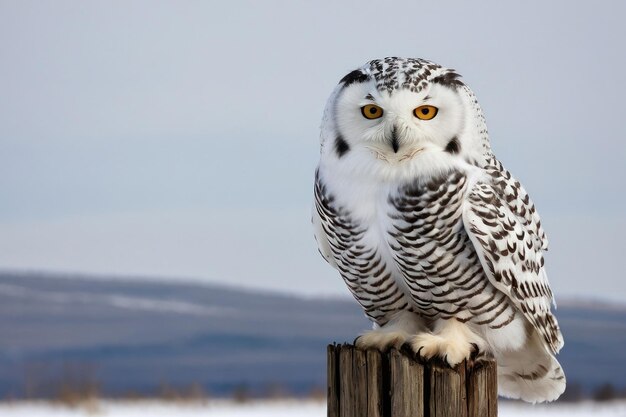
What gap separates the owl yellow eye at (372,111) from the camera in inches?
101

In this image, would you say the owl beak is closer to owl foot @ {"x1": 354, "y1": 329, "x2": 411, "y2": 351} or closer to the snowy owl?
the snowy owl

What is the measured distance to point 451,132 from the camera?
104 inches

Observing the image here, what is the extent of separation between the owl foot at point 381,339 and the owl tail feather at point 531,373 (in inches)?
14.4

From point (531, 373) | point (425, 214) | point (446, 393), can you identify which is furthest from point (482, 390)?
point (531, 373)

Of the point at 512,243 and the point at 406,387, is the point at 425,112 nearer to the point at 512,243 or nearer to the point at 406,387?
the point at 512,243

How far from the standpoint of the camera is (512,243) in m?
2.78

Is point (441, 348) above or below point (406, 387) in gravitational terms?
above

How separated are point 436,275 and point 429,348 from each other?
0.22 metres

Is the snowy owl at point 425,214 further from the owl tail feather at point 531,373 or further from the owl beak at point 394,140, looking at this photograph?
the owl tail feather at point 531,373

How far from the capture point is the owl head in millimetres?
2523

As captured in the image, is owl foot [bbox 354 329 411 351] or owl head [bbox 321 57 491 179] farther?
owl foot [bbox 354 329 411 351]

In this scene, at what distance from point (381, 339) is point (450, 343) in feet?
0.76

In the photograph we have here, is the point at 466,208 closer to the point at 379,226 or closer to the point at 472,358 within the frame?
the point at 379,226

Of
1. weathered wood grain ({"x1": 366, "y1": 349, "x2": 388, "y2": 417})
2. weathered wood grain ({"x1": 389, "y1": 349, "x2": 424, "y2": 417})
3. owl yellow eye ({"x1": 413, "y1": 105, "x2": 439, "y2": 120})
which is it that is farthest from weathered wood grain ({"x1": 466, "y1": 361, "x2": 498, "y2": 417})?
owl yellow eye ({"x1": 413, "y1": 105, "x2": 439, "y2": 120})
